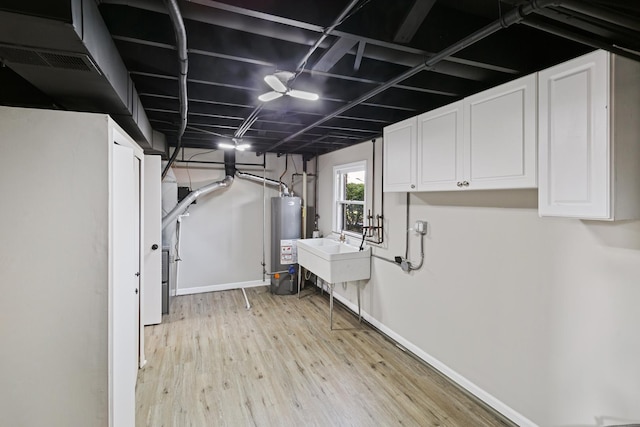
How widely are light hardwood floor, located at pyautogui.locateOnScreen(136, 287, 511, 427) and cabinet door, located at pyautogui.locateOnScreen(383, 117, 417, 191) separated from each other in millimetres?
1716

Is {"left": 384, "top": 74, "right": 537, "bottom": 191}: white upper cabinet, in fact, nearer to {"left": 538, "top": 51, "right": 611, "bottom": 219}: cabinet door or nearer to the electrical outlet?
{"left": 538, "top": 51, "right": 611, "bottom": 219}: cabinet door

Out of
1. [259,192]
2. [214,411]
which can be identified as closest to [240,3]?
[214,411]

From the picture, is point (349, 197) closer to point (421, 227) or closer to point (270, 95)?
point (421, 227)

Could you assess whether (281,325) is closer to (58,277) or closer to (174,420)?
(174,420)

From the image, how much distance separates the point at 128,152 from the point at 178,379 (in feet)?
6.51

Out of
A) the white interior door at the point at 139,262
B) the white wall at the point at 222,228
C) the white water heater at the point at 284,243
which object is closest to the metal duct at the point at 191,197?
the white wall at the point at 222,228

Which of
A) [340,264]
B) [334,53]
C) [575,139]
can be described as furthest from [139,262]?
[575,139]

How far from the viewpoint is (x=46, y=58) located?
1.26m

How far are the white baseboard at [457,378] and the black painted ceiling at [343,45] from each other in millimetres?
2266

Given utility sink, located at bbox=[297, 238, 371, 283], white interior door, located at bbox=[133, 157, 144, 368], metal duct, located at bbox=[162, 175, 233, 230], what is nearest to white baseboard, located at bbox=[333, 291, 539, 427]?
utility sink, located at bbox=[297, 238, 371, 283]

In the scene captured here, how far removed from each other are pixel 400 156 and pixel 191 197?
3.11 metres

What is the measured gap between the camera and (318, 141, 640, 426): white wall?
1651 mm

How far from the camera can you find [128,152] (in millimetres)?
1996

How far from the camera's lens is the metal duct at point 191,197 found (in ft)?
14.0
